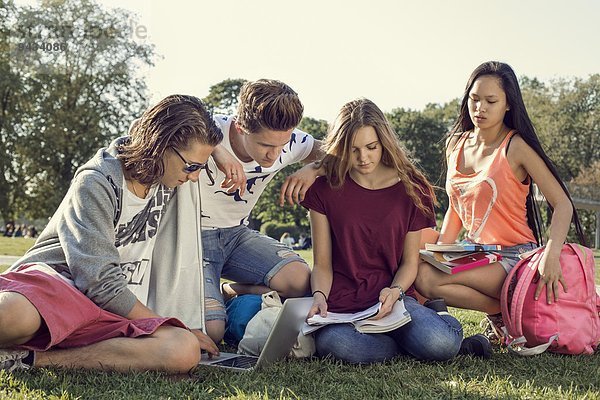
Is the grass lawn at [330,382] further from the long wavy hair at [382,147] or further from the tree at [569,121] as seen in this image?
the tree at [569,121]

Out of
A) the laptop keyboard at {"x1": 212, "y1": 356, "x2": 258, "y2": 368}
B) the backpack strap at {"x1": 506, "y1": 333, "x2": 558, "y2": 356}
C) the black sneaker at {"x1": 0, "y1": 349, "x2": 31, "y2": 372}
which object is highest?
the black sneaker at {"x1": 0, "y1": 349, "x2": 31, "y2": 372}

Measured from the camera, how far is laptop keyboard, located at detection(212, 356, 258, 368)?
A: 3.69 meters

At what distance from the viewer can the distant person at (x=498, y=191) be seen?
14.8ft

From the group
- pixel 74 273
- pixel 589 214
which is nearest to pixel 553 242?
pixel 74 273

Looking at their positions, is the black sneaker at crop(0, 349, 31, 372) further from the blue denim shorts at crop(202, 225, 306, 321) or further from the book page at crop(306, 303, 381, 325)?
the blue denim shorts at crop(202, 225, 306, 321)

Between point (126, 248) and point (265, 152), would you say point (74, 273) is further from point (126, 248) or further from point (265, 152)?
point (265, 152)

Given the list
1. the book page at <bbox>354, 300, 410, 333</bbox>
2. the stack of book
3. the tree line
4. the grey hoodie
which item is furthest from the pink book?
the tree line

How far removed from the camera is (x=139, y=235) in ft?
12.8

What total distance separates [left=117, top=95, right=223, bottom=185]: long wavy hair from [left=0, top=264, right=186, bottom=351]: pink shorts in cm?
67

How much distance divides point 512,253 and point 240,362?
76.4 inches

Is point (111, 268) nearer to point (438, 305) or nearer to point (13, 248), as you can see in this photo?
point (438, 305)

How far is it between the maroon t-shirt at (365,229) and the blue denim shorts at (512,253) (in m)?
0.60

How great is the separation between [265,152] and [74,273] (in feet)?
4.66

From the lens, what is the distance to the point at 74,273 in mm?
3418
